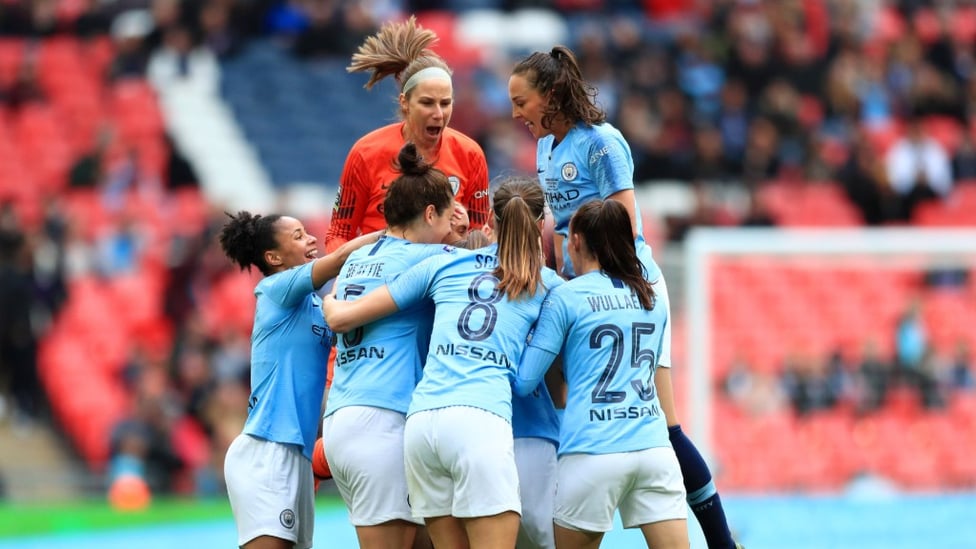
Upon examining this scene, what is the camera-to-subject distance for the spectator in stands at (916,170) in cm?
1755

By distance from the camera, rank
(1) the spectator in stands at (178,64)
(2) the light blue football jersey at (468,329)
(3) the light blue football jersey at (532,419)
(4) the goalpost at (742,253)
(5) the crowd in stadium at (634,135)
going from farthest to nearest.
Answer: (1) the spectator in stands at (178,64), (5) the crowd in stadium at (634,135), (4) the goalpost at (742,253), (3) the light blue football jersey at (532,419), (2) the light blue football jersey at (468,329)

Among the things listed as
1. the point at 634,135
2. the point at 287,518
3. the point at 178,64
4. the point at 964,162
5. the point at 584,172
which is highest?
the point at 178,64

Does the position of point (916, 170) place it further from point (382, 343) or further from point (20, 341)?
point (382, 343)

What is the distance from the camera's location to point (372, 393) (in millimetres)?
6199

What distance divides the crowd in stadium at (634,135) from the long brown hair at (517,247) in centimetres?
736

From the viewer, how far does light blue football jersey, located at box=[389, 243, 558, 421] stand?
5996 mm

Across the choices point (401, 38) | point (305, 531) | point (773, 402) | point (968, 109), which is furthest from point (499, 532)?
point (968, 109)

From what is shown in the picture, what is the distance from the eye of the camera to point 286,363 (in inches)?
265

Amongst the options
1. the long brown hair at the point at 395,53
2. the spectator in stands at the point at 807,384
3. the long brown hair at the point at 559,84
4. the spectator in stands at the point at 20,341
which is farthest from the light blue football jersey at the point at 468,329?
the spectator in stands at the point at 20,341

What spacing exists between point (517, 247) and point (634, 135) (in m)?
11.9

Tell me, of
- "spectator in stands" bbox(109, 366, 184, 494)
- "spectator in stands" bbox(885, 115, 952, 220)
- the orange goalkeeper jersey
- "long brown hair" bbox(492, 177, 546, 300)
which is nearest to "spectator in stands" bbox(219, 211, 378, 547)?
the orange goalkeeper jersey

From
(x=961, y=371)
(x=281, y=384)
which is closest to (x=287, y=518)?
(x=281, y=384)

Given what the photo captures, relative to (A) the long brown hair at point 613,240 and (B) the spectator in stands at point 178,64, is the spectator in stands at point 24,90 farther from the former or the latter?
(A) the long brown hair at point 613,240

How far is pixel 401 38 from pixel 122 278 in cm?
939
